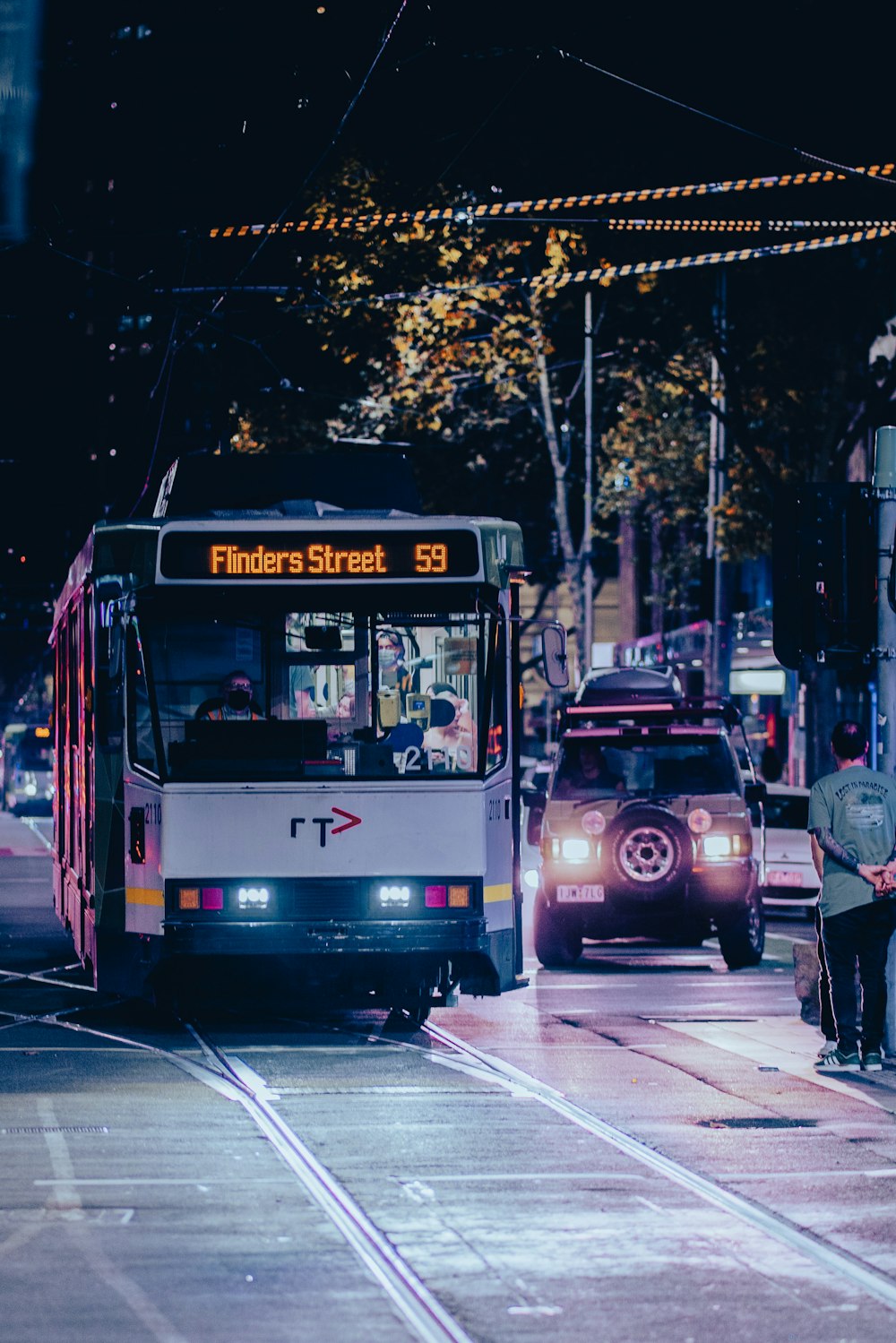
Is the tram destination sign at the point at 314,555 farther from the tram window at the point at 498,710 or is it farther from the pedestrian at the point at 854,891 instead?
the pedestrian at the point at 854,891

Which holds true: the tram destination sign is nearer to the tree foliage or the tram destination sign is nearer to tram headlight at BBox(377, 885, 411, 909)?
tram headlight at BBox(377, 885, 411, 909)

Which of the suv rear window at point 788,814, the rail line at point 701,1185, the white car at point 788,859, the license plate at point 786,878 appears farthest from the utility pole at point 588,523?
the rail line at point 701,1185

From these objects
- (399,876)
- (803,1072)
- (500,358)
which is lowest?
(803,1072)

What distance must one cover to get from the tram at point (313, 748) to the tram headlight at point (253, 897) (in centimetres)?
1

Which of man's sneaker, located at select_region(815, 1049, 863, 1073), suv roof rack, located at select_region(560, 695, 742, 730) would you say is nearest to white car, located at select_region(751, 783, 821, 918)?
suv roof rack, located at select_region(560, 695, 742, 730)

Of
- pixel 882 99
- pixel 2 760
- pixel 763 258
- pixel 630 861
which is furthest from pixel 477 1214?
pixel 2 760

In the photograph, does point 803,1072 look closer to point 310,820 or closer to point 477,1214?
point 310,820

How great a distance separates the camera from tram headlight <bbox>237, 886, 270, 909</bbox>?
533 inches

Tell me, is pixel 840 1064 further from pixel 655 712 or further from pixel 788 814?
pixel 788 814

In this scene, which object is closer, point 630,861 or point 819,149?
point 630,861

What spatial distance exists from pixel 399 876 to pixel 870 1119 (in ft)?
11.6

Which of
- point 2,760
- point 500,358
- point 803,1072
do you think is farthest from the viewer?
point 2,760

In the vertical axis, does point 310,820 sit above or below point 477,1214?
above

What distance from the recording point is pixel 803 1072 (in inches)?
498
